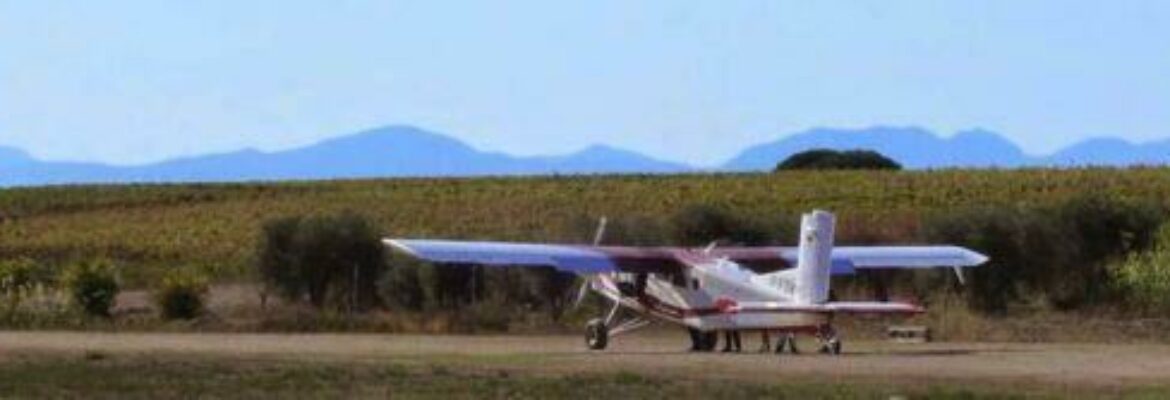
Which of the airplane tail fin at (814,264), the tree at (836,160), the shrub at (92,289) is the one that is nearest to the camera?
the airplane tail fin at (814,264)

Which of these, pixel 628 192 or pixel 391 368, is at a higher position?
pixel 628 192

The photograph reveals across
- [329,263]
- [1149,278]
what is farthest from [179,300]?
[1149,278]

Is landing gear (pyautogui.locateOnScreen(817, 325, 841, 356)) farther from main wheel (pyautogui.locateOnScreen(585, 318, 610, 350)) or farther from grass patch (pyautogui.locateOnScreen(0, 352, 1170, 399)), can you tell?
grass patch (pyautogui.locateOnScreen(0, 352, 1170, 399))

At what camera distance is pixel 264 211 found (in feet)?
326

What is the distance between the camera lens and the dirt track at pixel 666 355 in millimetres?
28906

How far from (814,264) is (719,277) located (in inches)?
115

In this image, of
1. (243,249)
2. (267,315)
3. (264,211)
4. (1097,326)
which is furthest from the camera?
(264,211)

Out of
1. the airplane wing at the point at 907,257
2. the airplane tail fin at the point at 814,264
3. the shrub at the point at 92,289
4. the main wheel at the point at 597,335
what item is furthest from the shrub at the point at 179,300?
the airplane tail fin at the point at 814,264

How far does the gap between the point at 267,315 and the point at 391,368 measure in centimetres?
1970

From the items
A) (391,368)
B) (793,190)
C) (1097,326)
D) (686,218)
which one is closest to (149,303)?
(686,218)

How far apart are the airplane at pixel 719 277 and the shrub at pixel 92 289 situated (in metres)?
11.8

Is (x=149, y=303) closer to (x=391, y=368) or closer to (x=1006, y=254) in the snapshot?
(x=1006, y=254)

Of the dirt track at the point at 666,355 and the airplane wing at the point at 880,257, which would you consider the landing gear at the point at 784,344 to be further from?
the airplane wing at the point at 880,257

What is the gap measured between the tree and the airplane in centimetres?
9897
